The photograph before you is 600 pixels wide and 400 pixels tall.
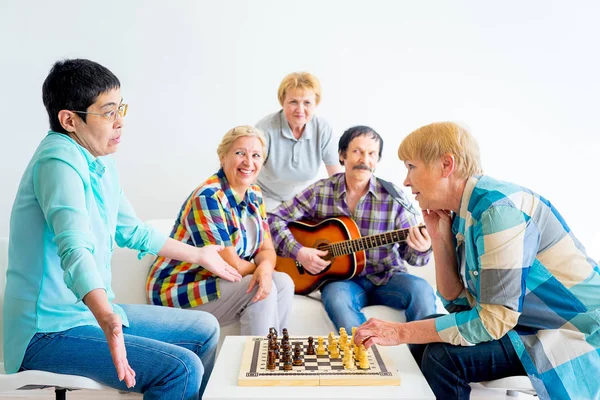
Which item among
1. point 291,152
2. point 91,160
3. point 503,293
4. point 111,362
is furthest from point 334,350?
point 291,152

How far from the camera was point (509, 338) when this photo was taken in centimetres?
182

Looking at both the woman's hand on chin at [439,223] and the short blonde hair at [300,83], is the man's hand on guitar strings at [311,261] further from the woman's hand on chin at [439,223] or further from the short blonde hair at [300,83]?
the woman's hand on chin at [439,223]

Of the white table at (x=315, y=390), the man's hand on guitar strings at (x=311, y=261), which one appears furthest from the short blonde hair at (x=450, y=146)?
the man's hand on guitar strings at (x=311, y=261)

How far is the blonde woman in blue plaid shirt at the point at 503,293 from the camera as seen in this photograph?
1.72m

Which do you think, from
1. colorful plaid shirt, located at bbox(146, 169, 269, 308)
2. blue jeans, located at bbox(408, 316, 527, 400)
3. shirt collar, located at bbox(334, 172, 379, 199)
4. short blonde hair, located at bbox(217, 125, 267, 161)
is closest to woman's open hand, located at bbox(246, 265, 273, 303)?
colorful plaid shirt, located at bbox(146, 169, 269, 308)

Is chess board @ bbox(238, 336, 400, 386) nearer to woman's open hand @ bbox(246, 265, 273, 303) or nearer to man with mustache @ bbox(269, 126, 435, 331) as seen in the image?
woman's open hand @ bbox(246, 265, 273, 303)

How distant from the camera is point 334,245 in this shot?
307cm

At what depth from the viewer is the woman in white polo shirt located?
137 inches

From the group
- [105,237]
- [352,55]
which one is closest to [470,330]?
[105,237]

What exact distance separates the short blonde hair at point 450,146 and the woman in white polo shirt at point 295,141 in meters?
1.62

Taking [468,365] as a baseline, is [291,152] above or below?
above

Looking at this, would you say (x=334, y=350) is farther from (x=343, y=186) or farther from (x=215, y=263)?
(x=343, y=186)

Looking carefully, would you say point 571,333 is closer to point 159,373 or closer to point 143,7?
point 159,373

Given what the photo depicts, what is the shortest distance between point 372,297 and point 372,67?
6.16ft
